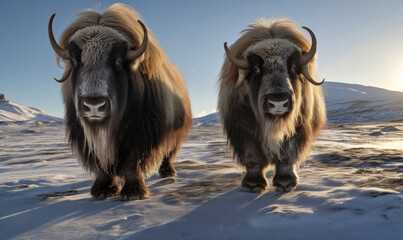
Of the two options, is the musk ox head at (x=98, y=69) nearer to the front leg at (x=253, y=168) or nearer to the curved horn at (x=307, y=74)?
the front leg at (x=253, y=168)

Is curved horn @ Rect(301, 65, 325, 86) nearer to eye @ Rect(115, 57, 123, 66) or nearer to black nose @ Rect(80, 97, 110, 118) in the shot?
eye @ Rect(115, 57, 123, 66)

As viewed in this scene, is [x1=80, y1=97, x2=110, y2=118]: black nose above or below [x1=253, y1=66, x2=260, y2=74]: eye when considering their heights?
below

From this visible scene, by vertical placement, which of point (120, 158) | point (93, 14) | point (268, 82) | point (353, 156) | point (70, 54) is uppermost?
point (93, 14)

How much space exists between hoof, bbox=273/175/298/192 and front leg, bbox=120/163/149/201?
1232 millimetres

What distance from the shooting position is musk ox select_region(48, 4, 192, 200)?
7.86 feet

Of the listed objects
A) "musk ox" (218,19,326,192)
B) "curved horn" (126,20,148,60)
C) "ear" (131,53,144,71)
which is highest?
"curved horn" (126,20,148,60)

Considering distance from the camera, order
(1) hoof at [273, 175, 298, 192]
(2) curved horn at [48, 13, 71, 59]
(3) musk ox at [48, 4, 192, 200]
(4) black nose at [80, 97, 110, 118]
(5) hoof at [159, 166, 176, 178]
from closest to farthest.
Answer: (4) black nose at [80, 97, 110, 118] → (3) musk ox at [48, 4, 192, 200] → (1) hoof at [273, 175, 298, 192] → (2) curved horn at [48, 13, 71, 59] → (5) hoof at [159, 166, 176, 178]

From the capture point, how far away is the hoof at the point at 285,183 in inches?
101

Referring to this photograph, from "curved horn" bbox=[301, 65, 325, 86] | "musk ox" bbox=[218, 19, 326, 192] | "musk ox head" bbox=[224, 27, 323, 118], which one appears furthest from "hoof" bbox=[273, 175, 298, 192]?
"curved horn" bbox=[301, 65, 325, 86]

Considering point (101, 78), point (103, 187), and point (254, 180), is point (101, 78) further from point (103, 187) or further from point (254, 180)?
point (254, 180)

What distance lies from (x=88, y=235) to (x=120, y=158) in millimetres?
1267

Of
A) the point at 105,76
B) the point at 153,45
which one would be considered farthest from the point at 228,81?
the point at 105,76

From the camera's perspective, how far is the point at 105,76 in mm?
2404

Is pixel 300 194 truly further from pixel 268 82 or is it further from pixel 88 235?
pixel 88 235
